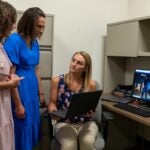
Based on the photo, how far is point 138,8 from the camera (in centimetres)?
334

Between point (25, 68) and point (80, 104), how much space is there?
21.0 inches

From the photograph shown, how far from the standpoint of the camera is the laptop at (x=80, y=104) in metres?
2.06

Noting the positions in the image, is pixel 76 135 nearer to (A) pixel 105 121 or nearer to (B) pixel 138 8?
(A) pixel 105 121

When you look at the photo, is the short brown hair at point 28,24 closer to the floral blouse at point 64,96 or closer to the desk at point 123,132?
the floral blouse at point 64,96

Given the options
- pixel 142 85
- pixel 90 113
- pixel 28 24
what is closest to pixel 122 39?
pixel 142 85

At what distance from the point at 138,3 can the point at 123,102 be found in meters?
1.37

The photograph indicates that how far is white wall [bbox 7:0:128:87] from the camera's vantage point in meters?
3.16

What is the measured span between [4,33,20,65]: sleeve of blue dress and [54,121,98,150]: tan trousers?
27.8 inches

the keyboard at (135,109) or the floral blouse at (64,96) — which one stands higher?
the floral blouse at (64,96)

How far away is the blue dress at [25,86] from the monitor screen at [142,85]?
3.81 ft

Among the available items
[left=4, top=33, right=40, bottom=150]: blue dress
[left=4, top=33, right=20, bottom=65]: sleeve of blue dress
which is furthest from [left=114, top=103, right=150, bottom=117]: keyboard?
[left=4, top=33, right=20, bottom=65]: sleeve of blue dress

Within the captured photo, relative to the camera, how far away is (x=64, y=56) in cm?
326

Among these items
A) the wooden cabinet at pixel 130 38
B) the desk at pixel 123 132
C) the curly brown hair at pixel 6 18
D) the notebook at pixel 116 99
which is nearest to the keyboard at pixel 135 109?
the notebook at pixel 116 99

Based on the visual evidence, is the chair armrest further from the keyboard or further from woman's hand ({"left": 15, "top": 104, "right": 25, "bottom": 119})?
woman's hand ({"left": 15, "top": 104, "right": 25, "bottom": 119})
